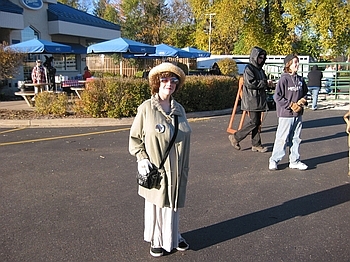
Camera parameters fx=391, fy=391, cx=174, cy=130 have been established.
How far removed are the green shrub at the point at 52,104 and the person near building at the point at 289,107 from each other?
6818 millimetres

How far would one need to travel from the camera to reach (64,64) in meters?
25.3

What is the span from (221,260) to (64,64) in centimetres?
2379

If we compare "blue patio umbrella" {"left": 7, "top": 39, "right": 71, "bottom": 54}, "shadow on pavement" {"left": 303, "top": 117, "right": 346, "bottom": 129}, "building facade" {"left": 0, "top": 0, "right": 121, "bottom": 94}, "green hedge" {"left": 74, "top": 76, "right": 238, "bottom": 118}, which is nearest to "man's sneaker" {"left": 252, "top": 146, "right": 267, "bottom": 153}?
"shadow on pavement" {"left": 303, "top": 117, "right": 346, "bottom": 129}

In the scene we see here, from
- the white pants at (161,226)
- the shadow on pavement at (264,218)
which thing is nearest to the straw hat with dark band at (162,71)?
the white pants at (161,226)

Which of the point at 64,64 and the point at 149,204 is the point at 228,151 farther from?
the point at 64,64

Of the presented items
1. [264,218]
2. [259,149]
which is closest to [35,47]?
[259,149]

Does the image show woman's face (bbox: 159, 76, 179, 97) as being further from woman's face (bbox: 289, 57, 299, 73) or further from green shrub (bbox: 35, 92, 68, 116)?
green shrub (bbox: 35, 92, 68, 116)

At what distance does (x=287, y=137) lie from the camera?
19.9 ft

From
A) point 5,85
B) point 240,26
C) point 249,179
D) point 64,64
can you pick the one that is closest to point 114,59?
point 64,64

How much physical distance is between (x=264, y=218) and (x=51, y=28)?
829 inches

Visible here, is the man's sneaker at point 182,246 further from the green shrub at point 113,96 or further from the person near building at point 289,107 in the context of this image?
the green shrub at point 113,96

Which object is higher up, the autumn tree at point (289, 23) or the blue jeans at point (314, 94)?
the autumn tree at point (289, 23)

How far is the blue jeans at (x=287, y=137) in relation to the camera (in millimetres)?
6027

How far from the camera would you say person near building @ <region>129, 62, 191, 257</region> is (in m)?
3.15
